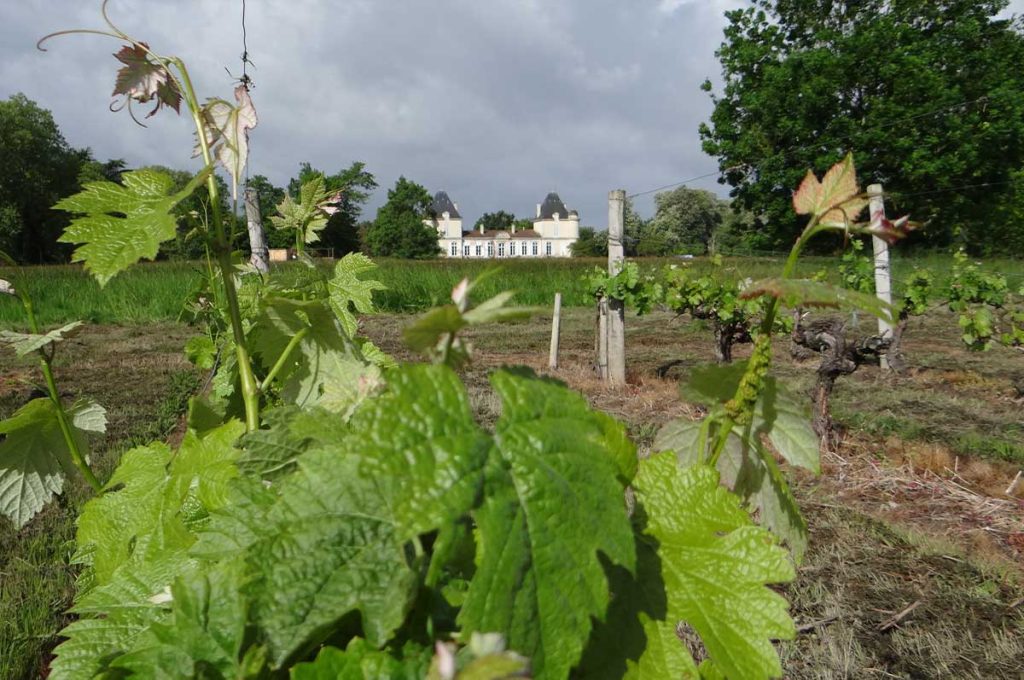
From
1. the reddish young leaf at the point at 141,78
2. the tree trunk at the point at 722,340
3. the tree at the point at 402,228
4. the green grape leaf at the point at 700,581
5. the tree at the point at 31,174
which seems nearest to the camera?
the green grape leaf at the point at 700,581

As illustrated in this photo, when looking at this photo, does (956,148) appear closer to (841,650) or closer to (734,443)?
(841,650)

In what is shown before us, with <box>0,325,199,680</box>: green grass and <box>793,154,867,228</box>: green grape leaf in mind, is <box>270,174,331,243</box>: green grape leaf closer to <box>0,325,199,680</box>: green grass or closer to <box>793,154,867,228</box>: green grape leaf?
<box>0,325,199,680</box>: green grass

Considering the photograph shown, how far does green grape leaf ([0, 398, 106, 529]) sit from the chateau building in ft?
222

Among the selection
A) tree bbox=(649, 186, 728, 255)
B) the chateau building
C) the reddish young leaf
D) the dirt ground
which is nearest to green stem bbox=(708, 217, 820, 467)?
the reddish young leaf

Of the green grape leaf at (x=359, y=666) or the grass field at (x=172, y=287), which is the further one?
the grass field at (x=172, y=287)

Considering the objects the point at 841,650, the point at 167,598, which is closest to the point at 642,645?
the point at 167,598

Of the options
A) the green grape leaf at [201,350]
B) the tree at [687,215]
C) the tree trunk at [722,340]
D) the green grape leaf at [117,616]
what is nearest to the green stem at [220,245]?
the green grape leaf at [117,616]

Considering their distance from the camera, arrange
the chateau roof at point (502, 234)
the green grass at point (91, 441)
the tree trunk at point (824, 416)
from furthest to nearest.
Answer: the chateau roof at point (502, 234)
the tree trunk at point (824, 416)
the green grass at point (91, 441)

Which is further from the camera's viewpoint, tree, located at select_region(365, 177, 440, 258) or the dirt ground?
tree, located at select_region(365, 177, 440, 258)

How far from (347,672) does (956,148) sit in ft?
86.7

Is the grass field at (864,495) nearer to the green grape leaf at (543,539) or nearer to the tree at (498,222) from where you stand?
the green grape leaf at (543,539)

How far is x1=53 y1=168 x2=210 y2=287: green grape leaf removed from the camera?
0.63 meters

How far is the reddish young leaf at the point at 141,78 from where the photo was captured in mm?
735

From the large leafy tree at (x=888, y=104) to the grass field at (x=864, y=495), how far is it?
13632 millimetres
